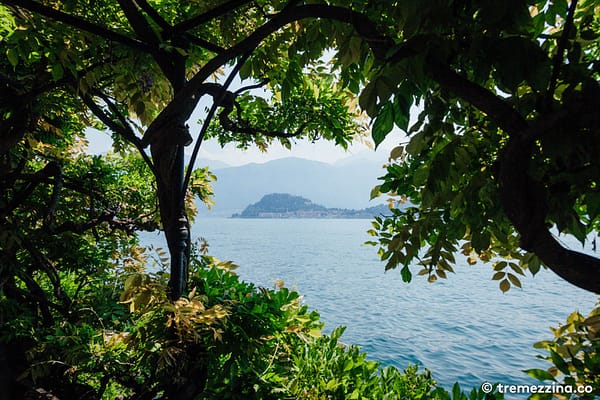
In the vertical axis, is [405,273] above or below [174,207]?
below

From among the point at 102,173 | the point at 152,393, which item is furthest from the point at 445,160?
the point at 102,173

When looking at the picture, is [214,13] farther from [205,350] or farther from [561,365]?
[561,365]

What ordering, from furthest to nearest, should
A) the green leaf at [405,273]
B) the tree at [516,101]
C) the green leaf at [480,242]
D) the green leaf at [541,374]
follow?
the green leaf at [405,273] < the green leaf at [541,374] < the green leaf at [480,242] < the tree at [516,101]

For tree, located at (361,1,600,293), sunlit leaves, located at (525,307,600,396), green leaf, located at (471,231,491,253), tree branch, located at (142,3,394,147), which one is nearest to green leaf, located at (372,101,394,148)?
tree, located at (361,1,600,293)

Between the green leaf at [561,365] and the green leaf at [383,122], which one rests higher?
the green leaf at [383,122]

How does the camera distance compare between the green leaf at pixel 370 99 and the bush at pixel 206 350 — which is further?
the bush at pixel 206 350

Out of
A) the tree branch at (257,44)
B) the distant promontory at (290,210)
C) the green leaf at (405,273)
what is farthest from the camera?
the distant promontory at (290,210)

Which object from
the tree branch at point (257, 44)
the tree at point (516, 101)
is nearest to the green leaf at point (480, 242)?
the tree at point (516, 101)

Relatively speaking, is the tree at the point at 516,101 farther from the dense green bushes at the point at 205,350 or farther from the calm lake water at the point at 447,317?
the calm lake water at the point at 447,317

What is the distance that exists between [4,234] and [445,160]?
271 centimetres

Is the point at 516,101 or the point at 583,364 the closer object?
the point at 516,101

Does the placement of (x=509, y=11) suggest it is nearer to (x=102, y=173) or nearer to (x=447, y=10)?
(x=447, y=10)

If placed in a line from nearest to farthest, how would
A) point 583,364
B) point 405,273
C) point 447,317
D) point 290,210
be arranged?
point 583,364 < point 405,273 < point 447,317 < point 290,210

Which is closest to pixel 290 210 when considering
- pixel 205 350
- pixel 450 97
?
pixel 205 350
